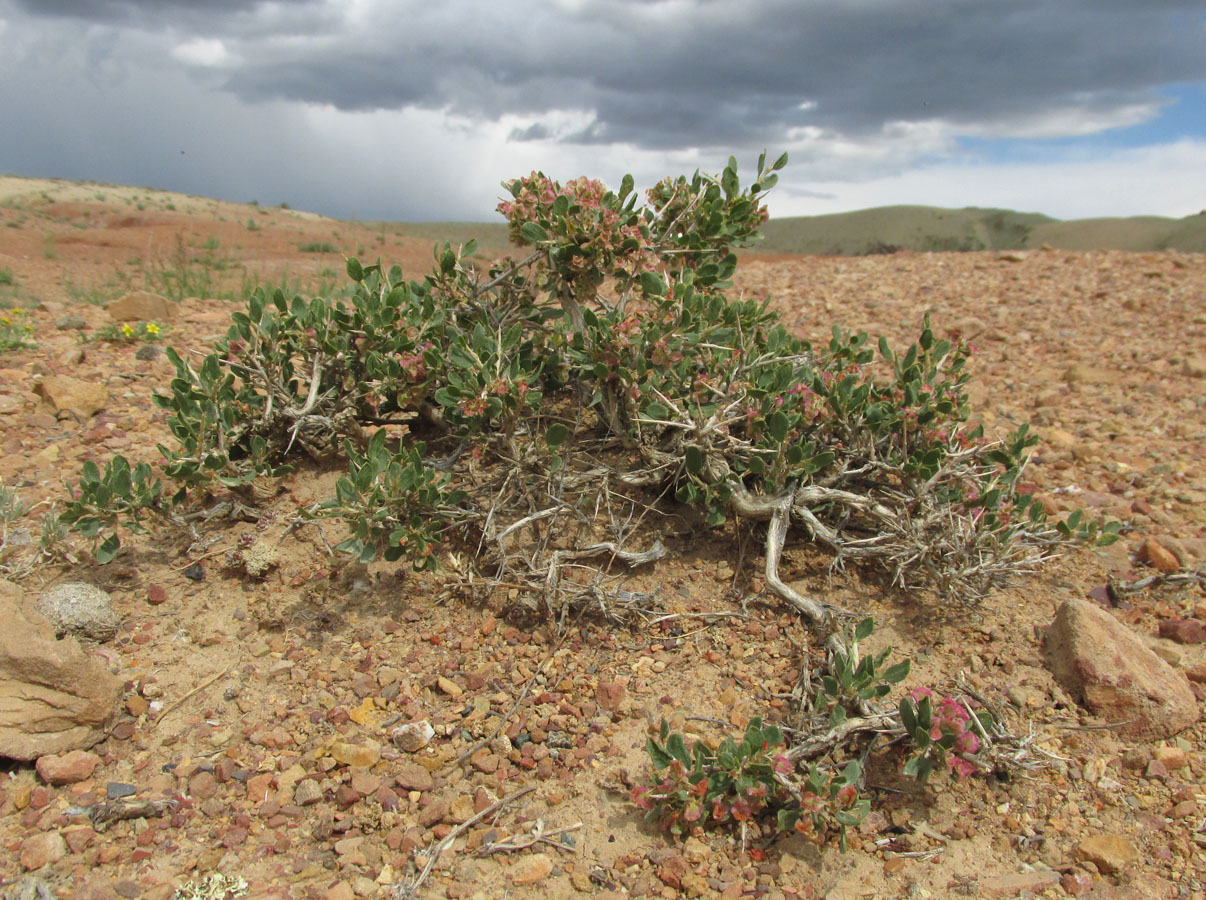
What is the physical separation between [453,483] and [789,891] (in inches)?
68.2

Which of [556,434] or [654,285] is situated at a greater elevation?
[654,285]

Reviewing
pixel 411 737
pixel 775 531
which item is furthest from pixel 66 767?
pixel 775 531

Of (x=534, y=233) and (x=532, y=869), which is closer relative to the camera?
(x=532, y=869)

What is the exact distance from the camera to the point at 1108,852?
1928 millimetres

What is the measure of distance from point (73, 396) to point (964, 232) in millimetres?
19451

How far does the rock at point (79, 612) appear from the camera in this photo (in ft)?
8.13

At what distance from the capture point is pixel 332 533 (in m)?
2.90

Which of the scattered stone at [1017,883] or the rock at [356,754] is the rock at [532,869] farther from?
the scattered stone at [1017,883]

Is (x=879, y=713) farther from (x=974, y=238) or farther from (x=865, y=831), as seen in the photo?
(x=974, y=238)

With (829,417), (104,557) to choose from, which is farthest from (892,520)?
(104,557)

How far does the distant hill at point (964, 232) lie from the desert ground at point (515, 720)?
10803 mm

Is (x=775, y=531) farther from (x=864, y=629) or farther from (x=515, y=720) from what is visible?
(x=515, y=720)

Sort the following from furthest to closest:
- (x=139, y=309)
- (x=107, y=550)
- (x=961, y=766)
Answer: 1. (x=139, y=309)
2. (x=107, y=550)
3. (x=961, y=766)

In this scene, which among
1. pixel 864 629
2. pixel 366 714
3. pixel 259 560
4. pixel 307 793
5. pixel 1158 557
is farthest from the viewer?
pixel 1158 557
